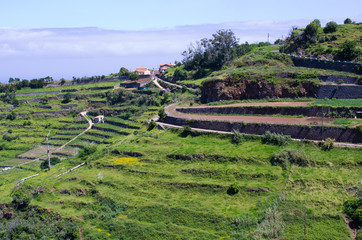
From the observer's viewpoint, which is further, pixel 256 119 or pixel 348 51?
pixel 348 51

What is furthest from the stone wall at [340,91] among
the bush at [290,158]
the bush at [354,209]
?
the bush at [354,209]

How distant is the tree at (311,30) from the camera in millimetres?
54344

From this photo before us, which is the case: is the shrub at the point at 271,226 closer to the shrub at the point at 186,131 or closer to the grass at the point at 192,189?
the grass at the point at 192,189

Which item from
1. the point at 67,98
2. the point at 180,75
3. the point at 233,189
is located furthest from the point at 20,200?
the point at 180,75

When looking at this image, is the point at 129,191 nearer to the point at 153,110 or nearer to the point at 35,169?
the point at 35,169

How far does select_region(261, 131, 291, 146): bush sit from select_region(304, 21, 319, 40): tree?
27992mm

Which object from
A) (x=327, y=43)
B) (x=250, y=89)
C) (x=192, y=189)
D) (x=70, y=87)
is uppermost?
(x=327, y=43)

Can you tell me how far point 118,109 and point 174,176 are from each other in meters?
32.3

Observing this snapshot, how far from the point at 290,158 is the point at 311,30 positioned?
106ft

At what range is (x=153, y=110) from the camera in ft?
189

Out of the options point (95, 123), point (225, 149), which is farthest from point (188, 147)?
point (95, 123)

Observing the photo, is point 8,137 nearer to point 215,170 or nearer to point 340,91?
point 215,170

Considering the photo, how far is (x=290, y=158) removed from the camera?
101 feet

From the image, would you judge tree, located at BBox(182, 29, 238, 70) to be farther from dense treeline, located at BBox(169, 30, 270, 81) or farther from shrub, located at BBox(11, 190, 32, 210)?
shrub, located at BBox(11, 190, 32, 210)
